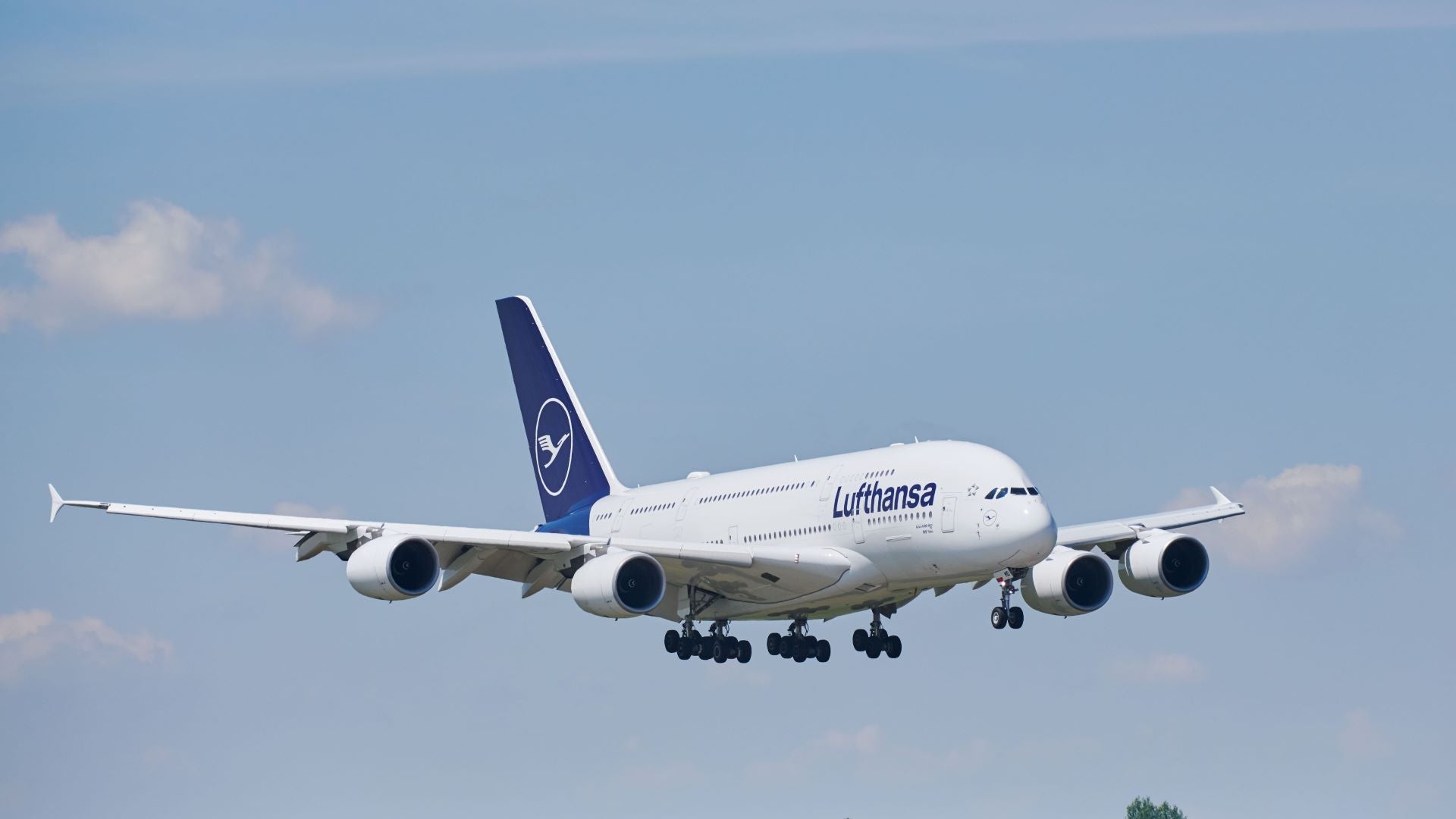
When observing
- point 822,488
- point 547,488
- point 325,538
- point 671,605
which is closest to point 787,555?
point 822,488

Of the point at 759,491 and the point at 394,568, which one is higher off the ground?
the point at 759,491

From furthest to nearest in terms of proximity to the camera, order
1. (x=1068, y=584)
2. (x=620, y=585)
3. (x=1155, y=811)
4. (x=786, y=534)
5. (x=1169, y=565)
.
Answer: (x=1155, y=811), (x=1169, y=565), (x=786, y=534), (x=1068, y=584), (x=620, y=585)

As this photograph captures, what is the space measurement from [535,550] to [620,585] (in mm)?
3484

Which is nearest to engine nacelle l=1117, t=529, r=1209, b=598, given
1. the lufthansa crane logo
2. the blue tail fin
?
the blue tail fin

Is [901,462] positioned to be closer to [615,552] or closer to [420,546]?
[615,552]

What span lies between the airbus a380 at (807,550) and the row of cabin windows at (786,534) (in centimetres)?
4

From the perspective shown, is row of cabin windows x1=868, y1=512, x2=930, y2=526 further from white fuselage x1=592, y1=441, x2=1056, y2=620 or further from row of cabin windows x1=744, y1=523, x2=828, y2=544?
row of cabin windows x1=744, y1=523, x2=828, y2=544

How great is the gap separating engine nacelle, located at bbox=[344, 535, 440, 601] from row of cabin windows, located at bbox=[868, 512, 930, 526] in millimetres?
11942

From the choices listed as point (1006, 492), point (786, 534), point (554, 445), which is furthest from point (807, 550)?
point (554, 445)

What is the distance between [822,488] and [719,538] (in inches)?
183

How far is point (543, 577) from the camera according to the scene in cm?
6275

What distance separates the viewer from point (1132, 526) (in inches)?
2482

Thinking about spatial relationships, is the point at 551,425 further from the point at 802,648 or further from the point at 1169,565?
the point at 1169,565

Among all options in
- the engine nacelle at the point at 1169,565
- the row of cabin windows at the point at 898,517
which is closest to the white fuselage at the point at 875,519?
the row of cabin windows at the point at 898,517
